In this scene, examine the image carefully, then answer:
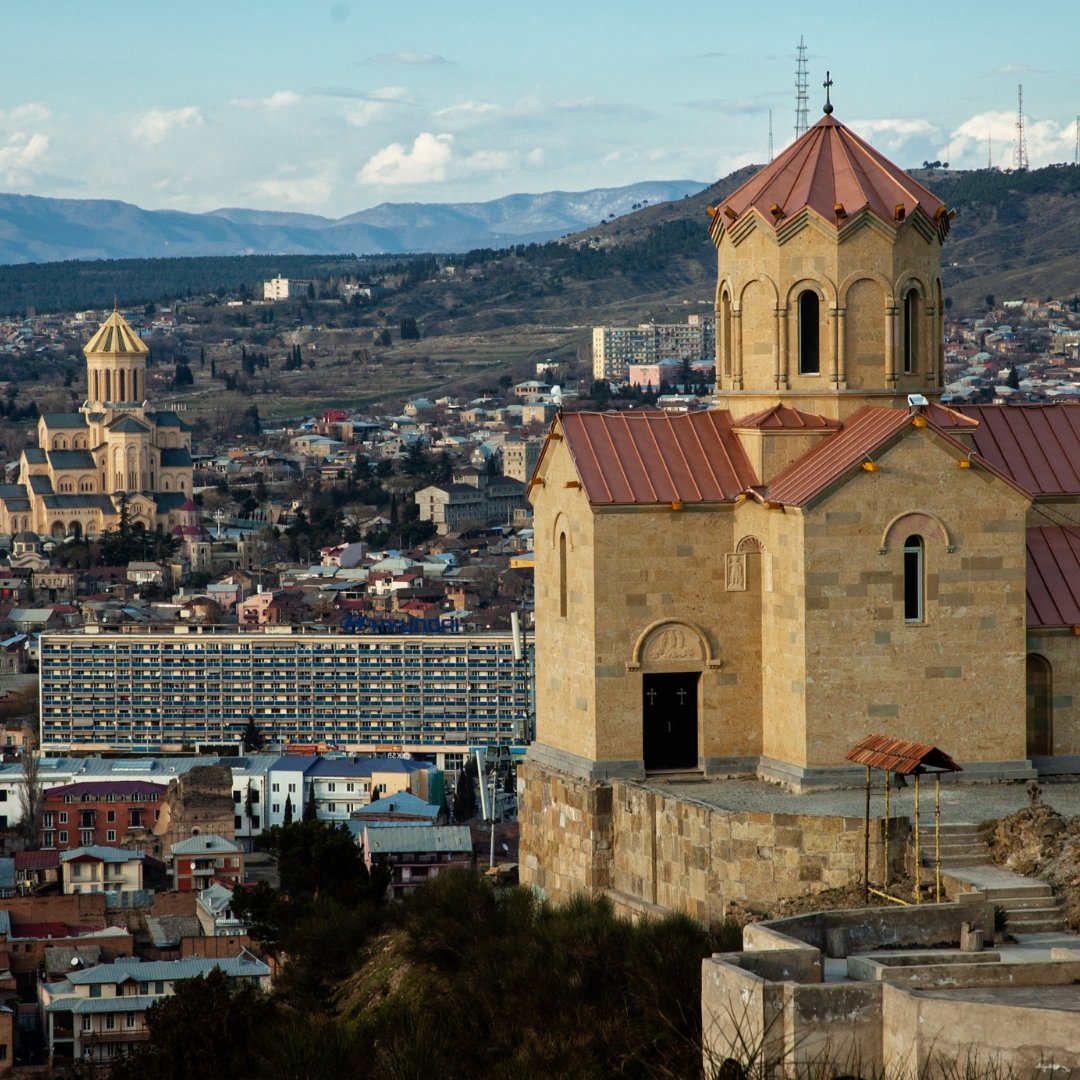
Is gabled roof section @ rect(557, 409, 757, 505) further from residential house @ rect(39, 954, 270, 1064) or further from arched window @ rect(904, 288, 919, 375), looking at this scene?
residential house @ rect(39, 954, 270, 1064)

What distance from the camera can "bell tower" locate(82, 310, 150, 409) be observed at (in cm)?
18662

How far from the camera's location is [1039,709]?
85.7 ft

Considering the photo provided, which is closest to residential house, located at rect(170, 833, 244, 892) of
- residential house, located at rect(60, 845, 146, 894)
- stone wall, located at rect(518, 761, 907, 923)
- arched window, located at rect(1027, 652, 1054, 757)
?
residential house, located at rect(60, 845, 146, 894)

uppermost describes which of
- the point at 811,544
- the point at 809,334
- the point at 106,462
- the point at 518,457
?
the point at 518,457

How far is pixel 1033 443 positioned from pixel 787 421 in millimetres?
3008

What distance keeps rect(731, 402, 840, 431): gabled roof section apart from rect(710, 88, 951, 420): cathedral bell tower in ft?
0.34

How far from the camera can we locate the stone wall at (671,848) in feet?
73.5

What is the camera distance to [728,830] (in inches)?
905

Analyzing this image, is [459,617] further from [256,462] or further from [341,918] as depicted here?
[341,918]

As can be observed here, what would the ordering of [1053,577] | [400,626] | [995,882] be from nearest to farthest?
[995,882]
[1053,577]
[400,626]

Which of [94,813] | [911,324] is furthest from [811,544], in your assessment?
[94,813]

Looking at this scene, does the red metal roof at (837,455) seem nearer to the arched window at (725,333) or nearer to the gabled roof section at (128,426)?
the arched window at (725,333)

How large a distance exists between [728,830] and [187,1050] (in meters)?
4.88

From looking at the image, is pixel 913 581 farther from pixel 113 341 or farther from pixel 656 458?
pixel 113 341
